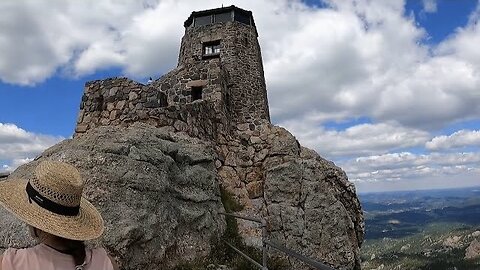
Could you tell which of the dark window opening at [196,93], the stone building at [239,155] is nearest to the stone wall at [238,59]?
the dark window opening at [196,93]

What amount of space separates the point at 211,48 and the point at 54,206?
19.8m

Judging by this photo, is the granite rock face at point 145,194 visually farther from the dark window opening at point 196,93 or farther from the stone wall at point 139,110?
the dark window opening at point 196,93

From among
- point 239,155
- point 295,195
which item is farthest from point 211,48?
point 295,195

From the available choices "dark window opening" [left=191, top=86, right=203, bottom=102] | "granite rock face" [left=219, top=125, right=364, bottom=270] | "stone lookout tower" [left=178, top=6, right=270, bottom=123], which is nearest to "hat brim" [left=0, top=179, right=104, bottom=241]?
"granite rock face" [left=219, top=125, right=364, bottom=270]

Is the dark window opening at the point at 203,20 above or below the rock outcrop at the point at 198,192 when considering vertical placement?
above

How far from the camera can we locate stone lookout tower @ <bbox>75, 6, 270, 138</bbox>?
12.7 meters

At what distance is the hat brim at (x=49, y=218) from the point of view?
2.81 m

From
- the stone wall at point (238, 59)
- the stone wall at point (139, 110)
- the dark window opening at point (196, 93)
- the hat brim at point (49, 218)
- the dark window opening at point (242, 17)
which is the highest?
the dark window opening at point (242, 17)

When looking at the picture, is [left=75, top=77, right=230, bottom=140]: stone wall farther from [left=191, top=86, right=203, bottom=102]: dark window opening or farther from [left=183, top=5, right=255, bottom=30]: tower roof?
[left=183, top=5, right=255, bottom=30]: tower roof

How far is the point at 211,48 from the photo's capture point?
864 inches

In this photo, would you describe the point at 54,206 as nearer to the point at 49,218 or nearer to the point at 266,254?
the point at 49,218

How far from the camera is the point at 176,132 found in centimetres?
1186

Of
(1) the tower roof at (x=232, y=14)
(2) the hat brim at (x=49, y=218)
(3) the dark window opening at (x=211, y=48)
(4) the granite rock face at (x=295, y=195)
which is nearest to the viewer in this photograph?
(2) the hat brim at (x=49, y=218)

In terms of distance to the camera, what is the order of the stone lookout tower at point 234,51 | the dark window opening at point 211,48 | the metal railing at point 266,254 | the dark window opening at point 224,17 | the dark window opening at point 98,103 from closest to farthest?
the metal railing at point 266,254
the dark window opening at point 98,103
the stone lookout tower at point 234,51
the dark window opening at point 211,48
the dark window opening at point 224,17
